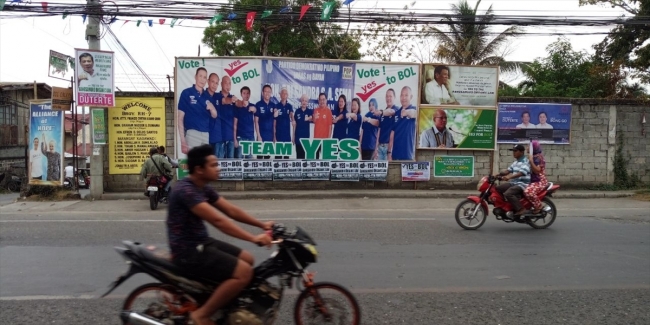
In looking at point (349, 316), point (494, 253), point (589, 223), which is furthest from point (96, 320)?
point (589, 223)

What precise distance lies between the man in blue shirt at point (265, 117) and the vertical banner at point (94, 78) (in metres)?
3.87

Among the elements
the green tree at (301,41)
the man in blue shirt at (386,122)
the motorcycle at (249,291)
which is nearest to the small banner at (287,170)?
the man in blue shirt at (386,122)

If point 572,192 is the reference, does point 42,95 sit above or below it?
above

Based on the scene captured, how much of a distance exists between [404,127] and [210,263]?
39.6 ft

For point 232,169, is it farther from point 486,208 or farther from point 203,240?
point 203,240

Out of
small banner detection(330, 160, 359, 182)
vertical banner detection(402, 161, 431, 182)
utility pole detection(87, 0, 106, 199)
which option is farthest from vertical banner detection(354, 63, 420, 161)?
utility pole detection(87, 0, 106, 199)

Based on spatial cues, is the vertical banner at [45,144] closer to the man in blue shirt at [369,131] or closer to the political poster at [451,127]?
the man in blue shirt at [369,131]

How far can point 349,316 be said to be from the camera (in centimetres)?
384

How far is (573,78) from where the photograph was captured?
21.8m

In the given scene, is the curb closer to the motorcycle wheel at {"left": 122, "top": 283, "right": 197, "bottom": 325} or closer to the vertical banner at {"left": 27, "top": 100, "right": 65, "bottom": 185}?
the vertical banner at {"left": 27, "top": 100, "right": 65, "bottom": 185}

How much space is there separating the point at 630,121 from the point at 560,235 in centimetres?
899

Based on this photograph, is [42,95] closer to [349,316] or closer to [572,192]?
[572,192]

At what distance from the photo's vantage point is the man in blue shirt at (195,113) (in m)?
14.3

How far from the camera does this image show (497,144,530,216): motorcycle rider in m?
9.03
